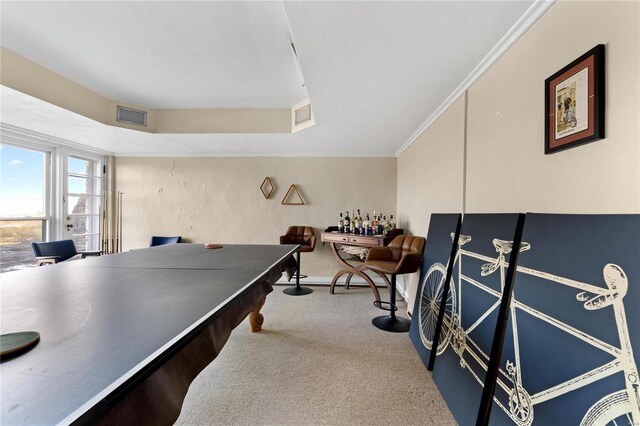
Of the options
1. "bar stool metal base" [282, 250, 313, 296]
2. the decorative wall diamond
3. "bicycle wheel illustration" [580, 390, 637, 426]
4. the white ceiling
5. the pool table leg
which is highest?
the white ceiling

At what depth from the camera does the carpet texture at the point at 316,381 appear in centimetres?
168

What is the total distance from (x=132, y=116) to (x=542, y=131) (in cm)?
446

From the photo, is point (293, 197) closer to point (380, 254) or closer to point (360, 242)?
point (360, 242)

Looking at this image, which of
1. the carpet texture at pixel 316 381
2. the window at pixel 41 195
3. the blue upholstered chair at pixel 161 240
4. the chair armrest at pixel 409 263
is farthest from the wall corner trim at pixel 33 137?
the chair armrest at pixel 409 263

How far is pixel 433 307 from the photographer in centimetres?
229

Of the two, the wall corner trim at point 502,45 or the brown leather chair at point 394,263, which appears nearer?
the wall corner trim at point 502,45

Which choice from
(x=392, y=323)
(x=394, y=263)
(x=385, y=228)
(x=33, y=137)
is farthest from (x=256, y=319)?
(x=33, y=137)

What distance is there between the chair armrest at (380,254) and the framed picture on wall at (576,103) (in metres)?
2.08

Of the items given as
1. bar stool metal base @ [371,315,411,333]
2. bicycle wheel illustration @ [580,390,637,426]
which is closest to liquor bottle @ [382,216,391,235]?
bar stool metal base @ [371,315,411,333]

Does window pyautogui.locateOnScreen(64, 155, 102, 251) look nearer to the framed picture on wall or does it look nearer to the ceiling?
the ceiling

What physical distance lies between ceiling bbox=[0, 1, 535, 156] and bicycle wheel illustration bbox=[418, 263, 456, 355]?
1.71 metres

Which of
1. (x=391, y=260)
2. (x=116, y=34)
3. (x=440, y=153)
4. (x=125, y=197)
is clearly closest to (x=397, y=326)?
(x=391, y=260)

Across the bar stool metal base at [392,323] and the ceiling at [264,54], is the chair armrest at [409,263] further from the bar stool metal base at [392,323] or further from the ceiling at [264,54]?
the ceiling at [264,54]

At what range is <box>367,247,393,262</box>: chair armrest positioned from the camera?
3.18 meters
